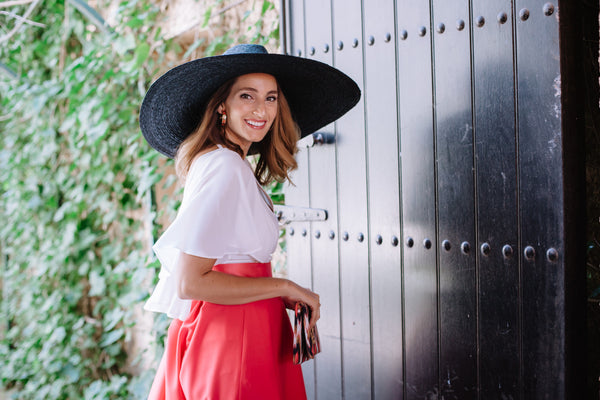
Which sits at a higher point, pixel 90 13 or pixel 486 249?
pixel 90 13

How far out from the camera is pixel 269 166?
5.38 ft

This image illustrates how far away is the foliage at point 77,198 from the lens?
9.84 ft

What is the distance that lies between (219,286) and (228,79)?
23.0 inches

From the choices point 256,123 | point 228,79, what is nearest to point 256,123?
point 256,123

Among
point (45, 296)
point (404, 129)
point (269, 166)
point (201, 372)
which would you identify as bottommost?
point (45, 296)

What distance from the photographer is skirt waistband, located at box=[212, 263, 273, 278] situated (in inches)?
50.1

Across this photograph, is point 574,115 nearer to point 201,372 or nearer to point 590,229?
point 590,229

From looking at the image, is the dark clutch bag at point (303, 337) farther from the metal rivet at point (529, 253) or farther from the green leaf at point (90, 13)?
the green leaf at point (90, 13)

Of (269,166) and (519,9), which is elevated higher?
(519,9)

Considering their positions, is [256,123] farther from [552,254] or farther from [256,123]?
[552,254]

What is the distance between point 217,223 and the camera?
3.86 ft

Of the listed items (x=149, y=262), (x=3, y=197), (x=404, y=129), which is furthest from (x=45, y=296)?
(x=404, y=129)

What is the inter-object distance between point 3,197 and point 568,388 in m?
3.94

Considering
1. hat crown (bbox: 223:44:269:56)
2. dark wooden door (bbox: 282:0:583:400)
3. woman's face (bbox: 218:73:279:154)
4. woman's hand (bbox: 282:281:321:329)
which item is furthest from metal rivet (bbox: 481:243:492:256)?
hat crown (bbox: 223:44:269:56)
